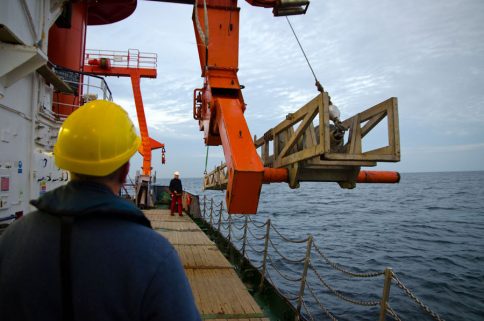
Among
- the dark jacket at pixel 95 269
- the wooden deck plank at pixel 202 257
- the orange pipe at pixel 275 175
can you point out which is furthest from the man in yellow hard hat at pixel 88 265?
the wooden deck plank at pixel 202 257

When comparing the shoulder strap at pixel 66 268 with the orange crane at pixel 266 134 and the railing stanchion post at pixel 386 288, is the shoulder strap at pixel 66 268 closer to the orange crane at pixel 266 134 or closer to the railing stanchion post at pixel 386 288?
the railing stanchion post at pixel 386 288

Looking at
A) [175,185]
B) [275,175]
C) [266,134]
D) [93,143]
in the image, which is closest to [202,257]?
[266,134]

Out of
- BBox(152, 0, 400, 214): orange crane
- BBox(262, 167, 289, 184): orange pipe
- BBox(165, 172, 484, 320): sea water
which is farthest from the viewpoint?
BBox(165, 172, 484, 320): sea water

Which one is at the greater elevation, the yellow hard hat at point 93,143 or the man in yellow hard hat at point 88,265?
the yellow hard hat at point 93,143

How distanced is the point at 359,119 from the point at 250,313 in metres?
3.29

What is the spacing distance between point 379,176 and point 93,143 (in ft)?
17.6

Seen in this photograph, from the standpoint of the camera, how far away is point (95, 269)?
4.20 feet

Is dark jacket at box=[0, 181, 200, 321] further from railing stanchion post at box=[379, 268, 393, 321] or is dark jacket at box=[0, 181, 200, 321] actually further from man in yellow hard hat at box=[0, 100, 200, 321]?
railing stanchion post at box=[379, 268, 393, 321]

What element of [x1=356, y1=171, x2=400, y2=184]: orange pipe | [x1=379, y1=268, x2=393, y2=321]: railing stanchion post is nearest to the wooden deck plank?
[x1=356, y1=171, x2=400, y2=184]: orange pipe

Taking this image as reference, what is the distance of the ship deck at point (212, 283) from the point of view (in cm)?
505

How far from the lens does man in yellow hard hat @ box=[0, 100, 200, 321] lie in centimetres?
128

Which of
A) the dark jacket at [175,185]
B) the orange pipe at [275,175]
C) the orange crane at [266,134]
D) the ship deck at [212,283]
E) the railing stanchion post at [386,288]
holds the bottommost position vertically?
the ship deck at [212,283]

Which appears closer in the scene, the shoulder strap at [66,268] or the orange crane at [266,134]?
the shoulder strap at [66,268]

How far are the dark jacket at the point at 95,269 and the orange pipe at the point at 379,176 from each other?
195 inches
